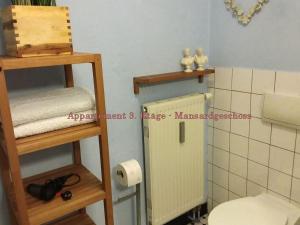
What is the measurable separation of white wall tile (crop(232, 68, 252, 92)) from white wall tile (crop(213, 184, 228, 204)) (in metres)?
0.72

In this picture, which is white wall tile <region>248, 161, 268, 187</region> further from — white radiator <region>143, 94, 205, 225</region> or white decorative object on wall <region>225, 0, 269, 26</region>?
white decorative object on wall <region>225, 0, 269, 26</region>

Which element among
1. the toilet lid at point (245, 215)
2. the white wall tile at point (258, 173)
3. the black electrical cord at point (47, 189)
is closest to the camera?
the black electrical cord at point (47, 189)

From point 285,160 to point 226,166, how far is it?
0.43 meters

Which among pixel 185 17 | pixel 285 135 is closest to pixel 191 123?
pixel 285 135

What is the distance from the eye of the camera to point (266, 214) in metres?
1.43

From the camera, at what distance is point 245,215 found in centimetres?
142

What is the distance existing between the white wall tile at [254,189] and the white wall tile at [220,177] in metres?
0.17

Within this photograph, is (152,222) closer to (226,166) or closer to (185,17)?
(226,166)

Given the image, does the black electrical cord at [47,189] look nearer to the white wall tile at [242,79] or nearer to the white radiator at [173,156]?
the white radiator at [173,156]

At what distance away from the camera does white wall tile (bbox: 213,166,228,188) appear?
1.87 meters

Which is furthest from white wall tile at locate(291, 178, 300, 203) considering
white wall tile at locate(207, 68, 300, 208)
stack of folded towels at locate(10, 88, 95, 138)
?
stack of folded towels at locate(10, 88, 95, 138)

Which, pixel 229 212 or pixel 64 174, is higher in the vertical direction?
pixel 64 174

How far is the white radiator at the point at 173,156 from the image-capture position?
1547 mm

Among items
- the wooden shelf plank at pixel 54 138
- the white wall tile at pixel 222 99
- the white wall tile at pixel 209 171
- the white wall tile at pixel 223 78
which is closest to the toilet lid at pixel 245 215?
the white wall tile at pixel 209 171
